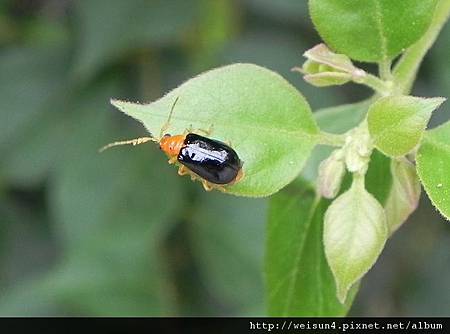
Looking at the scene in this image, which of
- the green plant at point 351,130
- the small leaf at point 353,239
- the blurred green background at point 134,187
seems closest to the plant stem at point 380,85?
the green plant at point 351,130

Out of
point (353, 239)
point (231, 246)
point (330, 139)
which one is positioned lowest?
point (353, 239)

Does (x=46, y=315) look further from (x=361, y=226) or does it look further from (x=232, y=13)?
(x=361, y=226)

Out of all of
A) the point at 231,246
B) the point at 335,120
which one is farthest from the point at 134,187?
the point at 335,120

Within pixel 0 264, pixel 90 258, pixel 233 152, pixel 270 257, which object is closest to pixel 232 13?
pixel 90 258

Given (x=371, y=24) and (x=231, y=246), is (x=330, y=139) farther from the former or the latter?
(x=231, y=246)

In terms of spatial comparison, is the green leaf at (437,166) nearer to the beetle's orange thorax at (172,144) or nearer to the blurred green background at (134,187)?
the beetle's orange thorax at (172,144)

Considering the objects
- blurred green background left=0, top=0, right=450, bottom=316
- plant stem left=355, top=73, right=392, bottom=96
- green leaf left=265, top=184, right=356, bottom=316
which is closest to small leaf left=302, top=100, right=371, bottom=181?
green leaf left=265, top=184, right=356, bottom=316

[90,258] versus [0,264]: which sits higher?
[0,264]
